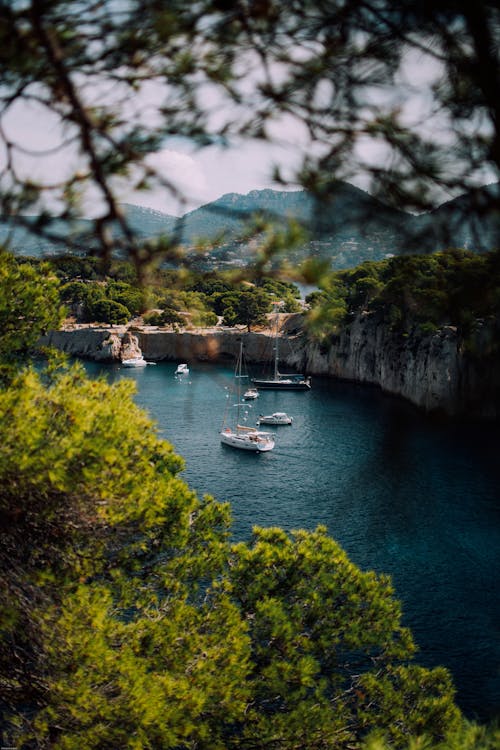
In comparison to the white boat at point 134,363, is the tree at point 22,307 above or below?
above

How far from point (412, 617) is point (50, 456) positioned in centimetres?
1575

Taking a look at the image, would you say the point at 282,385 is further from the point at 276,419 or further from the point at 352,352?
the point at 276,419

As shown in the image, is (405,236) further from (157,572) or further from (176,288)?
(157,572)

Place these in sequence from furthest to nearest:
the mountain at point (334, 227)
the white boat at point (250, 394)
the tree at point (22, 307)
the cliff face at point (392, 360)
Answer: the white boat at point (250, 394) → the cliff face at point (392, 360) → the tree at point (22, 307) → the mountain at point (334, 227)

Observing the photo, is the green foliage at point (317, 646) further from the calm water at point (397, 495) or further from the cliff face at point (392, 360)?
the cliff face at point (392, 360)

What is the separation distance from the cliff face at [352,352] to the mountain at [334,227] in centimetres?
2250

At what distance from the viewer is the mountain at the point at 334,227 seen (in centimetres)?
366

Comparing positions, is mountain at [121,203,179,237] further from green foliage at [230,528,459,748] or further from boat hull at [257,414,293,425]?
boat hull at [257,414,293,425]

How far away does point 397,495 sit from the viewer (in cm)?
2966

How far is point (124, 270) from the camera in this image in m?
4.61

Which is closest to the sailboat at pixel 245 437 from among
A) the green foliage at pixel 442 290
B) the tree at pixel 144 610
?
the tree at pixel 144 610

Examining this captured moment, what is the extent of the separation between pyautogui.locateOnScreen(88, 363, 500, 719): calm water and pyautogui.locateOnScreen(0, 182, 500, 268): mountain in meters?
8.59

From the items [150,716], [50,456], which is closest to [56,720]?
[150,716]

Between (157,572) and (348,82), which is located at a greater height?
(348,82)
